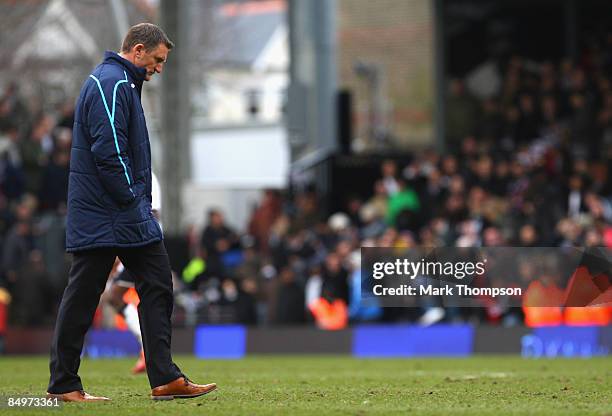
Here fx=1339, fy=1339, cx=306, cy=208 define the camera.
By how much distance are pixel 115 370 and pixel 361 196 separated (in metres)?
12.2

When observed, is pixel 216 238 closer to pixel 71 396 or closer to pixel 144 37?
pixel 71 396

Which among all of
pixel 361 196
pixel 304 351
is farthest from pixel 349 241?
pixel 361 196

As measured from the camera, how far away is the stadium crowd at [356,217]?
21.0 metres

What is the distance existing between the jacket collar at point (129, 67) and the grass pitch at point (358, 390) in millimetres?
2086

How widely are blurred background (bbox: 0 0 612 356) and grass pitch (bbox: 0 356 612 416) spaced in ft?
19.0

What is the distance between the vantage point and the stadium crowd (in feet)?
68.9

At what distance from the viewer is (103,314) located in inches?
886

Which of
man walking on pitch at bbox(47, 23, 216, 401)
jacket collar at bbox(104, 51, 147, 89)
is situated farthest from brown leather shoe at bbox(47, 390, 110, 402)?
jacket collar at bbox(104, 51, 147, 89)

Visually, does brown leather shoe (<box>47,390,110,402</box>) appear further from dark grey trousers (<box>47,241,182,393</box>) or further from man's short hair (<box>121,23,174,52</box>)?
man's short hair (<box>121,23,174,52</box>)

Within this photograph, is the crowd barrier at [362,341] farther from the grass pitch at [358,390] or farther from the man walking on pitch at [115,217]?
the man walking on pitch at [115,217]

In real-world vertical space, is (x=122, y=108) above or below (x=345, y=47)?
below

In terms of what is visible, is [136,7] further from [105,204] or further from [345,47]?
[105,204]

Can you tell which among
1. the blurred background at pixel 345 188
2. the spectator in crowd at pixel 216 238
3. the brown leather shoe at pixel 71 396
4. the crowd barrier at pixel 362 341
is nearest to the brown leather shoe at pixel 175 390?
the brown leather shoe at pixel 71 396

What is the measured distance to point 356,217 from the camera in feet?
80.3
